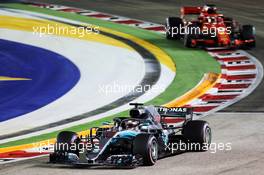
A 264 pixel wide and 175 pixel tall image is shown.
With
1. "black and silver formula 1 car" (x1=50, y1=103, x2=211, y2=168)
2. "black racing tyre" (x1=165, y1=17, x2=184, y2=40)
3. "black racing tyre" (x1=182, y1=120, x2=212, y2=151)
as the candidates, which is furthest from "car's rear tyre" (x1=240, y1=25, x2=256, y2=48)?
"black racing tyre" (x1=182, y1=120, x2=212, y2=151)

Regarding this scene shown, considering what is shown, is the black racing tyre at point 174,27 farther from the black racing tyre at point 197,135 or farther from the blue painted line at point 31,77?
the black racing tyre at point 197,135

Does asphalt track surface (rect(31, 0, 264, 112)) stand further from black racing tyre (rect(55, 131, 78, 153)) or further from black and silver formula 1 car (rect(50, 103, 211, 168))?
black racing tyre (rect(55, 131, 78, 153))

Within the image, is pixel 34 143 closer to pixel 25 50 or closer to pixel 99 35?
pixel 25 50

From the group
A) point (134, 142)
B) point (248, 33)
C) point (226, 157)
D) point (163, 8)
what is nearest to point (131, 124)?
point (134, 142)

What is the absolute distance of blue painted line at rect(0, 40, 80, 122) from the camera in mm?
24141

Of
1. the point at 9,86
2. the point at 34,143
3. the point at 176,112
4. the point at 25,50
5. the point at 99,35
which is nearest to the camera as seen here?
the point at 176,112

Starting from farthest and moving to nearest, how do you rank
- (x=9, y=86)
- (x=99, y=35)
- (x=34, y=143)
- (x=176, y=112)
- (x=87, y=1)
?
(x=87, y=1) → (x=99, y=35) → (x=9, y=86) → (x=34, y=143) → (x=176, y=112)

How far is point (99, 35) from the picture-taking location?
108ft

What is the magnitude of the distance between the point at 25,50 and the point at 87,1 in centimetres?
1016

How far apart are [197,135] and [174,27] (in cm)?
1466

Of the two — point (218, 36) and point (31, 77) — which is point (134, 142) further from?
point (218, 36)

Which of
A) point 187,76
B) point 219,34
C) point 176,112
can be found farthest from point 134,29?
point 176,112

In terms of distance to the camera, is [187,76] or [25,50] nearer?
[187,76]

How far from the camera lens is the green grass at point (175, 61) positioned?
2269 cm
